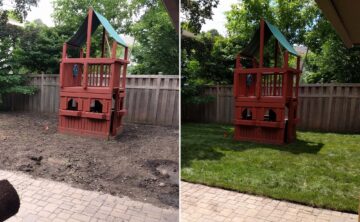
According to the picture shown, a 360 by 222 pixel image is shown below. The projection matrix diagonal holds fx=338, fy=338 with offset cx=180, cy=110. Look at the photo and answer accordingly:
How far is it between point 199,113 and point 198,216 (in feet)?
1.65

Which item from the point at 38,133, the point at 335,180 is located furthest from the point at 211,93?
the point at 38,133

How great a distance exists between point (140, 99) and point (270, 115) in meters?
0.67

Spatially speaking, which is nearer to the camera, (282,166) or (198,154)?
(282,166)

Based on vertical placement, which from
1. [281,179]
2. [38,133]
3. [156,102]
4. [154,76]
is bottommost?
[281,179]

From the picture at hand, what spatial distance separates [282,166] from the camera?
153 cm

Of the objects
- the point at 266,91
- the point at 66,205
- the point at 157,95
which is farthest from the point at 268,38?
the point at 66,205

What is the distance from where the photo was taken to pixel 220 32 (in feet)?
5.14

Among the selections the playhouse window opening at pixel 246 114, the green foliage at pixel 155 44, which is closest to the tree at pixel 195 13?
the green foliage at pixel 155 44

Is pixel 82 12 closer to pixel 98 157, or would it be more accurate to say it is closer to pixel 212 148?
pixel 98 157

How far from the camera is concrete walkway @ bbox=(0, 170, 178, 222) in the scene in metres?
1.21

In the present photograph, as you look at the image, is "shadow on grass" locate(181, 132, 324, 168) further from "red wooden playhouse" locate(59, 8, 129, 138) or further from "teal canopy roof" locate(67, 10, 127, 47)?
"teal canopy roof" locate(67, 10, 127, 47)

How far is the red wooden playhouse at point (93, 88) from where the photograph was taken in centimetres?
128

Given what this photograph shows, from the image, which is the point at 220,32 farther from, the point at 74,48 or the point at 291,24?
the point at 74,48

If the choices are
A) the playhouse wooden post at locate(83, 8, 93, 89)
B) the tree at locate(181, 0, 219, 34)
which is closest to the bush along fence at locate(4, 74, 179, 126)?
the playhouse wooden post at locate(83, 8, 93, 89)
